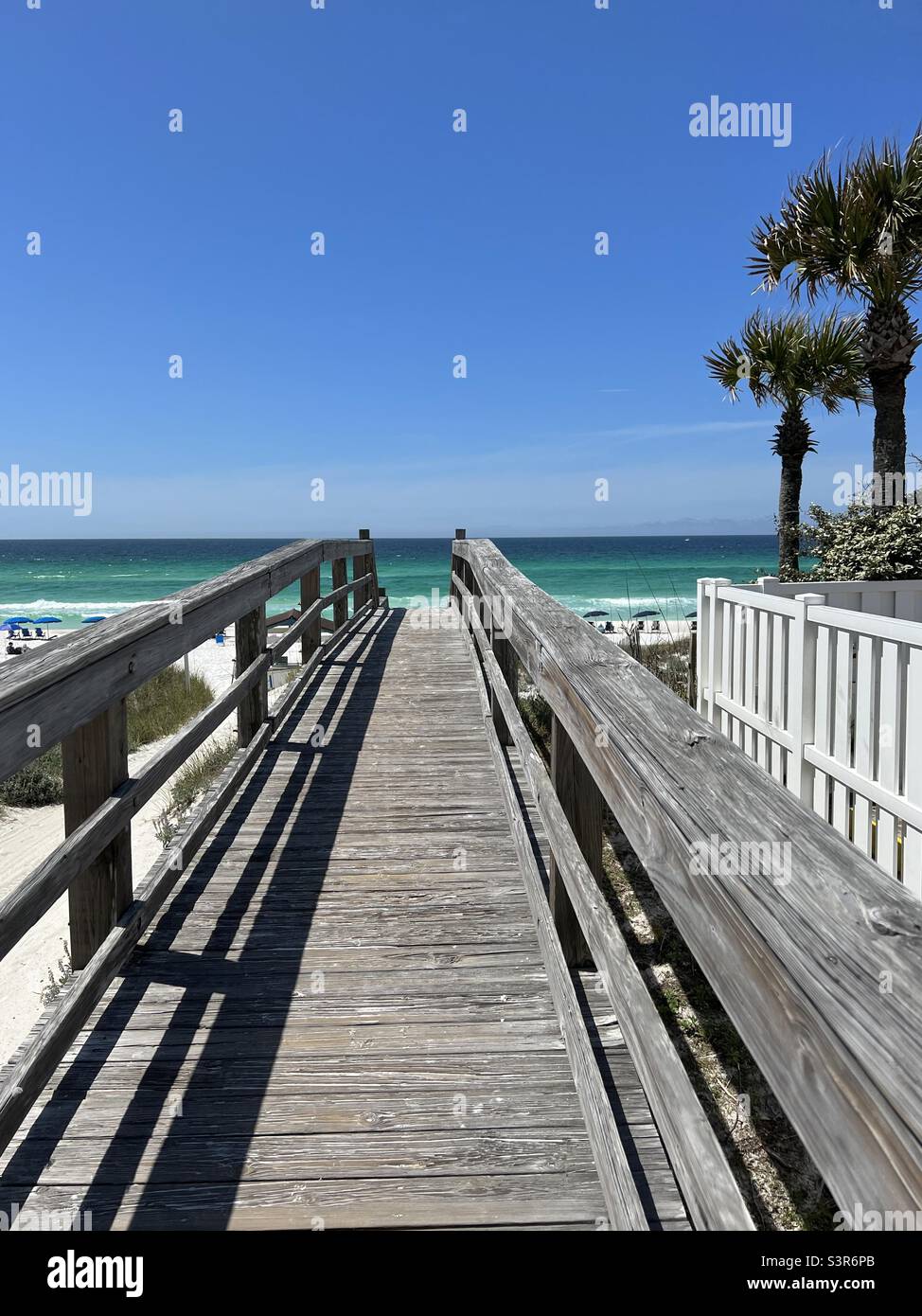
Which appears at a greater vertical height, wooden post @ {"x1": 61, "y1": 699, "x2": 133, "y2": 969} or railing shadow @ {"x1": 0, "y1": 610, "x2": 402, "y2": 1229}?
wooden post @ {"x1": 61, "y1": 699, "x2": 133, "y2": 969}

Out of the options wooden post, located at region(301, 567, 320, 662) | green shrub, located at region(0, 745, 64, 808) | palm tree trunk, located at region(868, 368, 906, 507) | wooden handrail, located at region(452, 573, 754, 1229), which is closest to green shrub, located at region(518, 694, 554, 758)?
wooden post, located at region(301, 567, 320, 662)

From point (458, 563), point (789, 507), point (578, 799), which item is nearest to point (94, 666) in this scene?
point (578, 799)

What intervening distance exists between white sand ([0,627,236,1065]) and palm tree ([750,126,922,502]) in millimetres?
10911

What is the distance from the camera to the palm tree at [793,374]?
630 inches

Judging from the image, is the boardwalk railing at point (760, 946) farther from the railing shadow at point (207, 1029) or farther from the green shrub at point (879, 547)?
the green shrub at point (879, 547)

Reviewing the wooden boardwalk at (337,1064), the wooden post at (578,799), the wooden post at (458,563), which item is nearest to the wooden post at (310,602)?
the wooden boardwalk at (337,1064)

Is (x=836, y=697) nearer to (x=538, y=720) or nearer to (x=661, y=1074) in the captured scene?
(x=538, y=720)

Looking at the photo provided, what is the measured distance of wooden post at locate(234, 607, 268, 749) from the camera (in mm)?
5016

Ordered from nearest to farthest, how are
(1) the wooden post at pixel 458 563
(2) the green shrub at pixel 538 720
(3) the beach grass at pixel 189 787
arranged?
1. (3) the beach grass at pixel 189 787
2. (2) the green shrub at pixel 538 720
3. (1) the wooden post at pixel 458 563

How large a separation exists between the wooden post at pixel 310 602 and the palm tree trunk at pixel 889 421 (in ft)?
31.3

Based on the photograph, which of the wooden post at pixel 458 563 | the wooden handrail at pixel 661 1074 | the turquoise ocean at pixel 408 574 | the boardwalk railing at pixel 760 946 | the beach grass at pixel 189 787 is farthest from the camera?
the turquoise ocean at pixel 408 574

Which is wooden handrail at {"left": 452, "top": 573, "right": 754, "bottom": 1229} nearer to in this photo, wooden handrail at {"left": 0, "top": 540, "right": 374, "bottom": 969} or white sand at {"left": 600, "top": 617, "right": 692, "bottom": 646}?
wooden handrail at {"left": 0, "top": 540, "right": 374, "bottom": 969}
